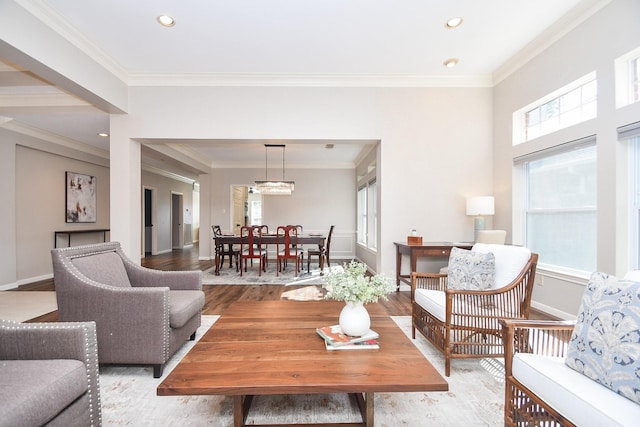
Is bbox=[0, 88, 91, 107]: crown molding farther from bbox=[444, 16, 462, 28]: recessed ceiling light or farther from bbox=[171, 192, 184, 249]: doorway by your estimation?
bbox=[171, 192, 184, 249]: doorway

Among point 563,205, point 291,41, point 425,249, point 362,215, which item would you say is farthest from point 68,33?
point 362,215

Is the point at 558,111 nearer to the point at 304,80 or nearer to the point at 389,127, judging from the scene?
the point at 389,127

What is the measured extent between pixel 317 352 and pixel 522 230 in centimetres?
341

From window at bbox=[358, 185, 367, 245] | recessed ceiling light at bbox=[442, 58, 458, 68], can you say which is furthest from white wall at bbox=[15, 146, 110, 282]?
recessed ceiling light at bbox=[442, 58, 458, 68]

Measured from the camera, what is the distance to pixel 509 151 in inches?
151

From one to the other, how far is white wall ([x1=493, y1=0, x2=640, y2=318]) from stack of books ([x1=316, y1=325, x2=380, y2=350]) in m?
2.37

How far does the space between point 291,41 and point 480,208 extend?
10.1 ft

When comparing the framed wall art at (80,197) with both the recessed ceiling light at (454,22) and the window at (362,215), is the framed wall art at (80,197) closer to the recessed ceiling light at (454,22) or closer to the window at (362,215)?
the window at (362,215)

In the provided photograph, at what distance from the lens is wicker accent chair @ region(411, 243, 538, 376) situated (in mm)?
1993

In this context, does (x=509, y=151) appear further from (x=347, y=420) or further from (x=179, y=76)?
(x=179, y=76)

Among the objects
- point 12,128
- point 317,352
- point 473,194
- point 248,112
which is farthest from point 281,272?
point 12,128

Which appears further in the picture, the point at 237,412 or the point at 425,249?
the point at 425,249

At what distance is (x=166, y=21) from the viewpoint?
2.87 metres

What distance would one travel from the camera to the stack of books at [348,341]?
1517mm
